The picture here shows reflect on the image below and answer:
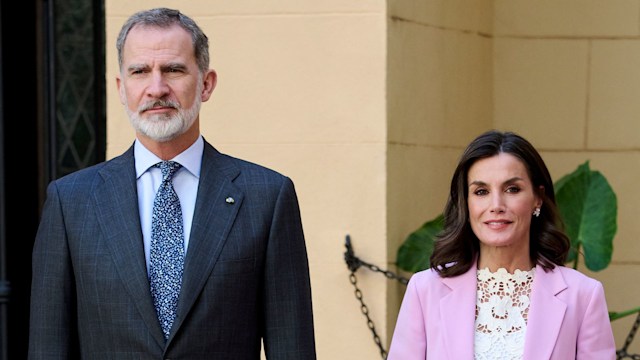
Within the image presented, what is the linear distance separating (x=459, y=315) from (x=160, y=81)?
3.51 ft

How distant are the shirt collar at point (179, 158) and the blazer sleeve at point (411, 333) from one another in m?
0.72

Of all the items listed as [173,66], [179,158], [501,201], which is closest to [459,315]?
[501,201]

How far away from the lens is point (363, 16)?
21.1 ft

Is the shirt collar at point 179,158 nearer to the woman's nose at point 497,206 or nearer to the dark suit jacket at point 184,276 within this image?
the dark suit jacket at point 184,276

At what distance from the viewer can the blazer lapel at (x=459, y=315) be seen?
13.1 feet

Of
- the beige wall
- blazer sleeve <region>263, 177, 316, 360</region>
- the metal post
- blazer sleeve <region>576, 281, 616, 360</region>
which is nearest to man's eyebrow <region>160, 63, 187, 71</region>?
blazer sleeve <region>263, 177, 316, 360</region>

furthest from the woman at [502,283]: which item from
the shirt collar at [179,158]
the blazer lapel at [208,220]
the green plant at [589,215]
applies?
the green plant at [589,215]

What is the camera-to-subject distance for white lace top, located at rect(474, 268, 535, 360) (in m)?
4.01

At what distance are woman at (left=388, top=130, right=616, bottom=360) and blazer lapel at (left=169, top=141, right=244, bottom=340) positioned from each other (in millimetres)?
628

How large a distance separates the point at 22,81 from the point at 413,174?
7.02 ft

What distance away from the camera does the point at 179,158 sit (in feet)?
12.7

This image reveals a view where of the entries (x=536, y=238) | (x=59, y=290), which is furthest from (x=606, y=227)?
(x=59, y=290)

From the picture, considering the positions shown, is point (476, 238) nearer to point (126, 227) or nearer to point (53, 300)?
point (126, 227)

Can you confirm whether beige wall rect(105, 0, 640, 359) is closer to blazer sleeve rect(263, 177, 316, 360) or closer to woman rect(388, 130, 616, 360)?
woman rect(388, 130, 616, 360)
